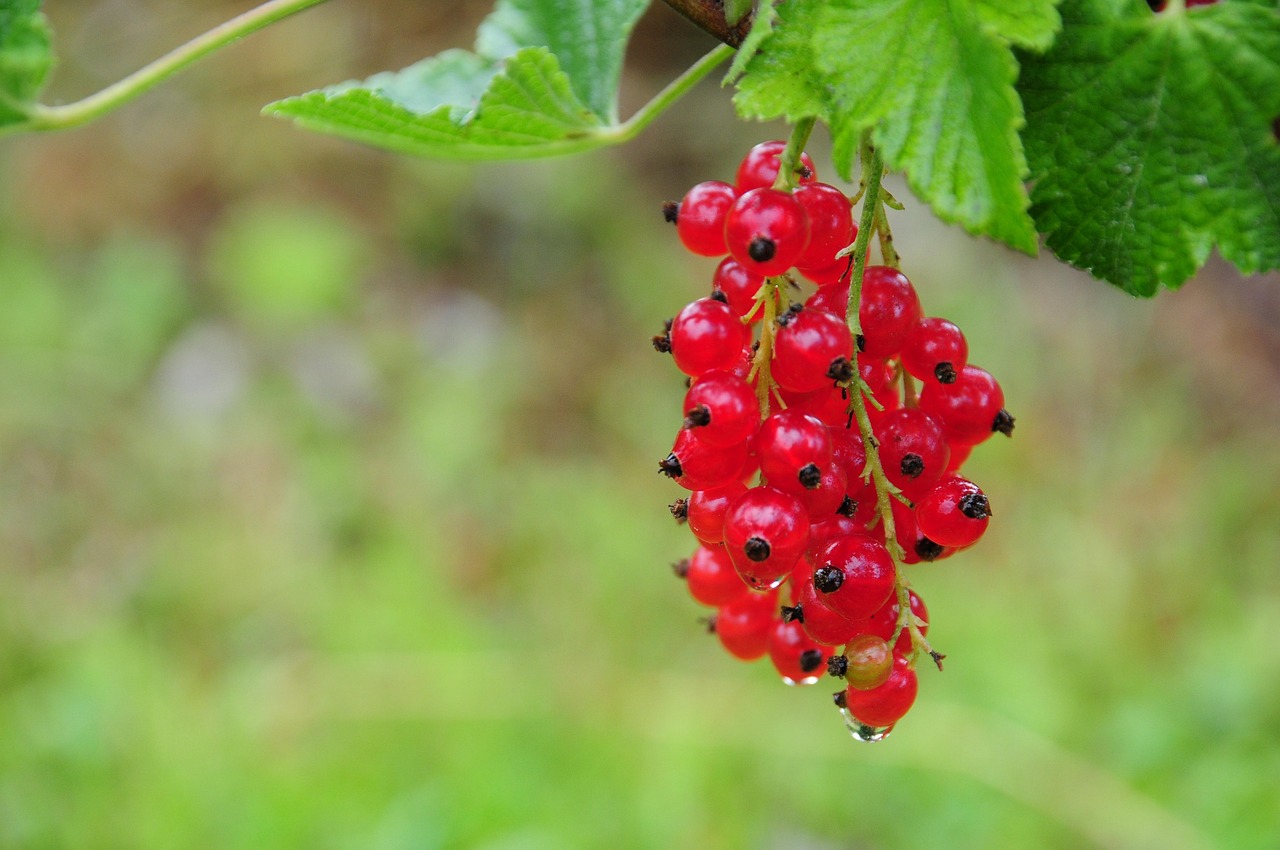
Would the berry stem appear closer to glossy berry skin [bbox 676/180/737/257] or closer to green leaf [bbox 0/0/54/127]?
glossy berry skin [bbox 676/180/737/257]

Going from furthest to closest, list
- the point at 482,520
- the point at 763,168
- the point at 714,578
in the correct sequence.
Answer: the point at 482,520 → the point at 714,578 → the point at 763,168

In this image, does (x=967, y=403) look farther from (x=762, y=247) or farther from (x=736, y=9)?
(x=736, y=9)

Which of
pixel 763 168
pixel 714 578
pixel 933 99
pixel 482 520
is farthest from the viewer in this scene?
pixel 482 520

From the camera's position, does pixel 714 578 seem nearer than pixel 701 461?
No

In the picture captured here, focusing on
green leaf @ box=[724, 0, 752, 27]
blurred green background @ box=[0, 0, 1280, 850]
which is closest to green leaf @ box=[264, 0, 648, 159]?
green leaf @ box=[724, 0, 752, 27]

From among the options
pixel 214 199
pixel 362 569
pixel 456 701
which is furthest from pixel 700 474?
pixel 214 199

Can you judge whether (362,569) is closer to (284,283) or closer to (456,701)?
(456,701)

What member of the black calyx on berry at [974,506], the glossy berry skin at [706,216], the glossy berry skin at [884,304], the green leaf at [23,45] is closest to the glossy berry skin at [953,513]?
the black calyx on berry at [974,506]

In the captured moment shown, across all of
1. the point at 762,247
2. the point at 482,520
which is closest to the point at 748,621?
the point at 762,247
